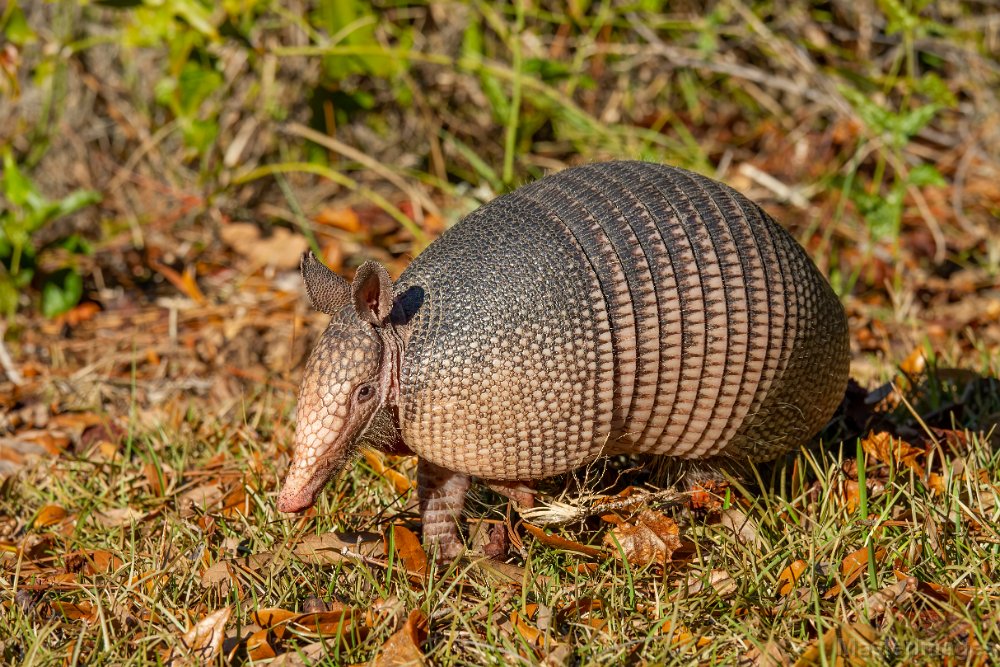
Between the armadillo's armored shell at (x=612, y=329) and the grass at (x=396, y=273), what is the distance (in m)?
0.45

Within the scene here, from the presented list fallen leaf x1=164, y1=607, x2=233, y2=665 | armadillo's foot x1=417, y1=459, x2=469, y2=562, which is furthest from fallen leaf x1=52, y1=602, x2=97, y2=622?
armadillo's foot x1=417, y1=459, x2=469, y2=562

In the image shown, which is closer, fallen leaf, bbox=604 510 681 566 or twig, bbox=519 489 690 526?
fallen leaf, bbox=604 510 681 566

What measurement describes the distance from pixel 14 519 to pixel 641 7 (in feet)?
17.0

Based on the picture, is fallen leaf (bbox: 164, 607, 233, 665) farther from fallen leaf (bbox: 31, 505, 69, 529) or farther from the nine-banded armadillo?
fallen leaf (bbox: 31, 505, 69, 529)

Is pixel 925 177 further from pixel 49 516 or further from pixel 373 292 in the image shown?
pixel 49 516

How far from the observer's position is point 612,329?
377 centimetres

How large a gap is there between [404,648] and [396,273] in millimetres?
3829

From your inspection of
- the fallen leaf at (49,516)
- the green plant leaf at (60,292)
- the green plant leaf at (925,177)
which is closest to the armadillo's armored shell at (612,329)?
the fallen leaf at (49,516)

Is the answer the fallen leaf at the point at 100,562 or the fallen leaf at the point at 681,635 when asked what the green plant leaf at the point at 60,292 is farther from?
the fallen leaf at the point at 681,635

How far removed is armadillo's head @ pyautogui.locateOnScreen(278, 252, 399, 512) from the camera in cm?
360

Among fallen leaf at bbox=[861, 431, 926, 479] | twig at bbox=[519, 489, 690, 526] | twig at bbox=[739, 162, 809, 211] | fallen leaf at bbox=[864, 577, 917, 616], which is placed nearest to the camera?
fallen leaf at bbox=[864, 577, 917, 616]

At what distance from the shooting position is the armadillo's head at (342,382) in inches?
142

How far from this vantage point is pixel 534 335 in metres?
3.65

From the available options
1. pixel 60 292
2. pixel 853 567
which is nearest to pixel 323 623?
pixel 853 567
